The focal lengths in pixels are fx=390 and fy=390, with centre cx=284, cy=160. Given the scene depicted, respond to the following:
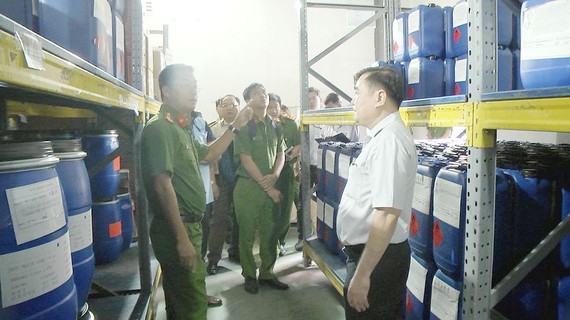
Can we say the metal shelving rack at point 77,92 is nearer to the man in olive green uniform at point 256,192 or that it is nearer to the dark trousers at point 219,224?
the man in olive green uniform at point 256,192

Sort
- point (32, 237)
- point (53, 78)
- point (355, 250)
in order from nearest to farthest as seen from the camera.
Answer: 1. point (53, 78)
2. point (32, 237)
3. point (355, 250)

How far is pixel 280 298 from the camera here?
3.36 meters

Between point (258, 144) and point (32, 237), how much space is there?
8.87ft

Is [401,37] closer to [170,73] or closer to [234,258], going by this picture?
[170,73]

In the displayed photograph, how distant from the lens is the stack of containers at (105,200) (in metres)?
2.42

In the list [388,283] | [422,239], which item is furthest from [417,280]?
[388,283]

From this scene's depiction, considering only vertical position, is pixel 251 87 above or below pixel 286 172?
above

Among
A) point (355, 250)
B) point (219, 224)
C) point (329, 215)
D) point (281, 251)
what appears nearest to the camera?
point (355, 250)

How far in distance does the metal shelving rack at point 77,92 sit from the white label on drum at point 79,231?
46 cm

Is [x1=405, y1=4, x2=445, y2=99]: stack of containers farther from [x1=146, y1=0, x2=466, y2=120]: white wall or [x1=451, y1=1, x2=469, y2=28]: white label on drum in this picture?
[x1=146, y1=0, x2=466, y2=120]: white wall

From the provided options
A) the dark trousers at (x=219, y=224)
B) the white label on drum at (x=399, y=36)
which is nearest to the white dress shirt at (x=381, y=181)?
the white label on drum at (x=399, y=36)

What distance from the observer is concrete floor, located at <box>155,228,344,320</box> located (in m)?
3.06

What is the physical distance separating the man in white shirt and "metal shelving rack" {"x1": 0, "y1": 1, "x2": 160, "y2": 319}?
41.7 inches

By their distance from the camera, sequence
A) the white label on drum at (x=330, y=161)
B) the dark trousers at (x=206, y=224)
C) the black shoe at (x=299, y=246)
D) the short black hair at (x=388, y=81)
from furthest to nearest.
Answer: the black shoe at (x=299, y=246)
the dark trousers at (x=206, y=224)
the white label on drum at (x=330, y=161)
the short black hair at (x=388, y=81)
